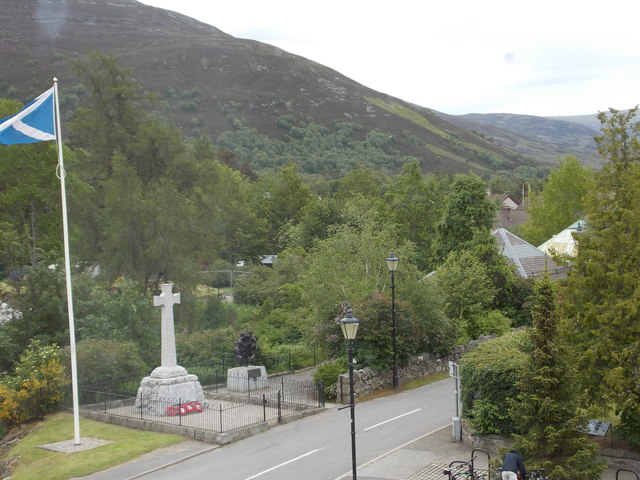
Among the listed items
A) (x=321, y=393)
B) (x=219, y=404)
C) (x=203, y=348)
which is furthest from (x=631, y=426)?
(x=203, y=348)

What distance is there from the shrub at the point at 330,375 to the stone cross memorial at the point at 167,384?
4.65 metres

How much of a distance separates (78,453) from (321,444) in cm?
704

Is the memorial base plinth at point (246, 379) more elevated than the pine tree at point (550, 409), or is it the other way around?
the pine tree at point (550, 409)

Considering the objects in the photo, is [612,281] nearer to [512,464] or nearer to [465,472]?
[465,472]

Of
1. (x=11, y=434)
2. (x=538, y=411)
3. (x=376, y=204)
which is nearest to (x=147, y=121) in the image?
(x=376, y=204)

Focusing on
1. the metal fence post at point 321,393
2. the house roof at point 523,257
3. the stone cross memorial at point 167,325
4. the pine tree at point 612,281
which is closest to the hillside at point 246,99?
the house roof at point 523,257

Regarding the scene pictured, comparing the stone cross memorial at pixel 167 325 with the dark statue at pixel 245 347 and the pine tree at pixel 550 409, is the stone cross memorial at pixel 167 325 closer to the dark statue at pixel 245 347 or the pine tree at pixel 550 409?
the dark statue at pixel 245 347

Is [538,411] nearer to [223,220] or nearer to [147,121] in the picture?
[147,121]

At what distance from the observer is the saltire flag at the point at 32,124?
18.9m

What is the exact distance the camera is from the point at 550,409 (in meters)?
14.2

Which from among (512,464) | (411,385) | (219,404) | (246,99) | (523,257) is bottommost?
(411,385)

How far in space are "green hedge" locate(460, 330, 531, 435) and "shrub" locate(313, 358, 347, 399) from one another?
7.46 metres

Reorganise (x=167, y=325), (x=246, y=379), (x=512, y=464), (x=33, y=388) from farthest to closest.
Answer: (x=246, y=379), (x=33, y=388), (x=167, y=325), (x=512, y=464)

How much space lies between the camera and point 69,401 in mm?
24844
